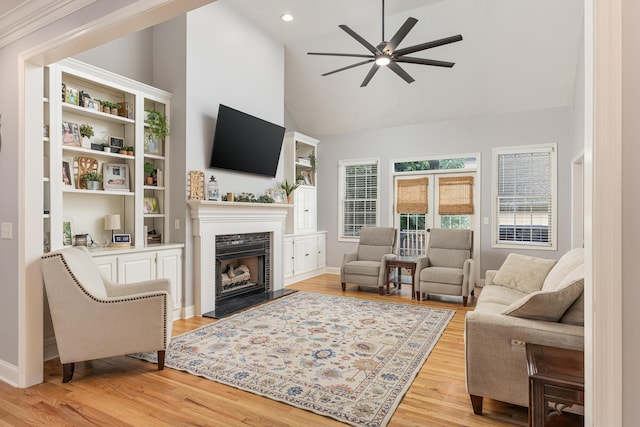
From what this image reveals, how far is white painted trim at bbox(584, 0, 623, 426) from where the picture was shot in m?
0.96

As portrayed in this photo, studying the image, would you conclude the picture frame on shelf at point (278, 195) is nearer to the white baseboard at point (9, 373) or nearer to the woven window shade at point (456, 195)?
the woven window shade at point (456, 195)

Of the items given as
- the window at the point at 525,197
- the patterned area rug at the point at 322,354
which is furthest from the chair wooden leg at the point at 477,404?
the window at the point at 525,197

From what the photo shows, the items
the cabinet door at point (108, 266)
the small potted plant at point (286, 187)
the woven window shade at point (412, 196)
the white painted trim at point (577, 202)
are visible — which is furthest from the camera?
the woven window shade at point (412, 196)

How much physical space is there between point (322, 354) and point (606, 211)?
2681mm

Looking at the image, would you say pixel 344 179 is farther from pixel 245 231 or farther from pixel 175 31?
pixel 175 31

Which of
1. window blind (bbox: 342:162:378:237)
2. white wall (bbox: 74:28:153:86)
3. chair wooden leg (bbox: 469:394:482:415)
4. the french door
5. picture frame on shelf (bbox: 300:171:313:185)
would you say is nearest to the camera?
chair wooden leg (bbox: 469:394:482:415)

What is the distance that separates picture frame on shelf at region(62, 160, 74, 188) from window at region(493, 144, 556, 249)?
6054 millimetres

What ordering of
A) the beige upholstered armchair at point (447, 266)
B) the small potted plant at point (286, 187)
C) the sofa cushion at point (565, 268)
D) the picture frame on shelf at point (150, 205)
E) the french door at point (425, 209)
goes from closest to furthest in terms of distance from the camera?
the sofa cushion at point (565, 268) < the picture frame on shelf at point (150, 205) < the beige upholstered armchair at point (447, 266) < the small potted plant at point (286, 187) < the french door at point (425, 209)

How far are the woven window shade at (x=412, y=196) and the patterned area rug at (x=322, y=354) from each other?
253cm

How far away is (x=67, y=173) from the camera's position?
363 centimetres

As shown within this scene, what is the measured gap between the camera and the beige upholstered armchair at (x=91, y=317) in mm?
2662

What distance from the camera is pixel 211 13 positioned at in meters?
4.72

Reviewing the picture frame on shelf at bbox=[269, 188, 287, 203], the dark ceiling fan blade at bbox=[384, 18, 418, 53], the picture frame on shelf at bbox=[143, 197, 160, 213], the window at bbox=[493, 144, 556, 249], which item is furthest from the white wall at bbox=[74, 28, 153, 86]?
the window at bbox=[493, 144, 556, 249]

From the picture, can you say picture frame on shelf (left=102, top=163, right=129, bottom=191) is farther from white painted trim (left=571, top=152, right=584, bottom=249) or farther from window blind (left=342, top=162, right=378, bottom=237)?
white painted trim (left=571, top=152, right=584, bottom=249)
